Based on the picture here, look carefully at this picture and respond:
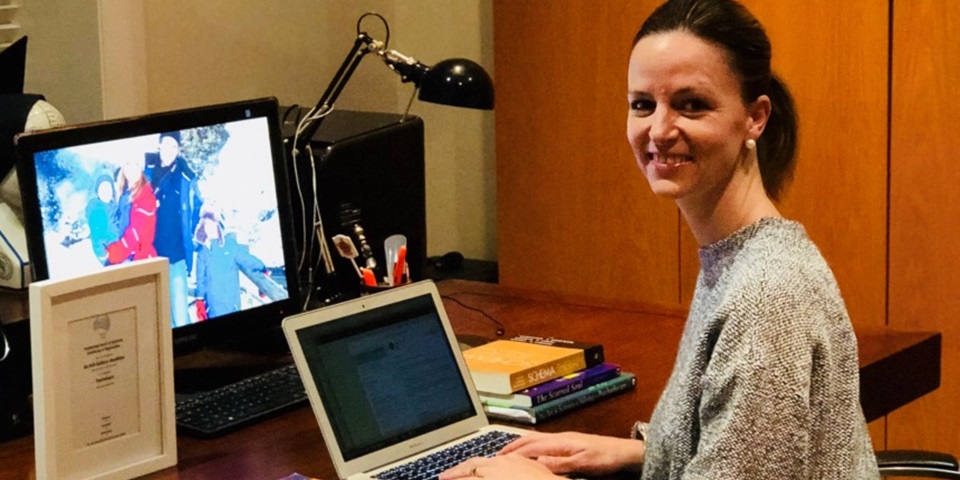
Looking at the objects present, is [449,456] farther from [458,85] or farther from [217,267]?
[458,85]

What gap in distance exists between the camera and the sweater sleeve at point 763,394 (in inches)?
54.6

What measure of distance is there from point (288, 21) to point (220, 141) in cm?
212

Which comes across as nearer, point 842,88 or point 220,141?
point 220,141

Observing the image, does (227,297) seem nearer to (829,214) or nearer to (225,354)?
(225,354)

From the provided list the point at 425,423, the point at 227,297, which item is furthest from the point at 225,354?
the point at 425,423

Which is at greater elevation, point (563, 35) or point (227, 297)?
point (563, 35)

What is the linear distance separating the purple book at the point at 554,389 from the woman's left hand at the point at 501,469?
246 mm

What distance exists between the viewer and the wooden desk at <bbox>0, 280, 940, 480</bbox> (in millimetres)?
1741

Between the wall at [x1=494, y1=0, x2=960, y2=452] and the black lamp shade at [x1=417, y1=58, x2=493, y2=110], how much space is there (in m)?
1.08

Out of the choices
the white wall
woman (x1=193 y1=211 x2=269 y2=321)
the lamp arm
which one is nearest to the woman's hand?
woman (x1=193 y1=211 x2=269 y2=321)

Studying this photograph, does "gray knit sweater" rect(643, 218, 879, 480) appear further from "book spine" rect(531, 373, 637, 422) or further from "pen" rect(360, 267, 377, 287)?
"pen" rect(360, 267, 377, 287)

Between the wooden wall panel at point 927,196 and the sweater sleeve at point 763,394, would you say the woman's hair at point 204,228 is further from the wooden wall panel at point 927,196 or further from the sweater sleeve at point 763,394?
the wooden wall panel at point 927,196

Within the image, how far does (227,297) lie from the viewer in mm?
2070

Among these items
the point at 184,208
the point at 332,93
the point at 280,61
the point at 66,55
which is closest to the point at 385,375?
the point at 184,208
